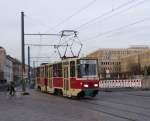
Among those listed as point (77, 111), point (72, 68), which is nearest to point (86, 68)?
point (72, 68)

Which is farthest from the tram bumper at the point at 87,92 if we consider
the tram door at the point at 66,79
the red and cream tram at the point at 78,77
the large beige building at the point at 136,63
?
the large beige building at the point at 136,63

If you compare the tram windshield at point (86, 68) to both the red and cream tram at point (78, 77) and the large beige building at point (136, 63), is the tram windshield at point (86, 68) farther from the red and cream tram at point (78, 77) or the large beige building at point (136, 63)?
the large beige building at point (136, 63)

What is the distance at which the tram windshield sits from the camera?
36.4 meters

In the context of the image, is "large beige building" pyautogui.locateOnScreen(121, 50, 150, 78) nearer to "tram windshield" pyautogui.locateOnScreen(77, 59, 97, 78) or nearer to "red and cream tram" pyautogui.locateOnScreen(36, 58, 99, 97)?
"red and cream tram" pyautogui.locateOnScreen(36, 58, 99, 97)

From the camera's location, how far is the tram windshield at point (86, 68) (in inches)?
1435

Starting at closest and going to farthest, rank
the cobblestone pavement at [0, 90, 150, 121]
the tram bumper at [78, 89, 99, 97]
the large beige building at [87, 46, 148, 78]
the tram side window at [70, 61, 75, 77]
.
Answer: the cobblestone pavement at [0, 90, 150, 121], the tram bumper at [78, 89, 99, 97], the tram side window at [70, 61, 75, 77], the large beige building at [87, 46, 148, 78]

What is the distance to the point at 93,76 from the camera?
1441 inches

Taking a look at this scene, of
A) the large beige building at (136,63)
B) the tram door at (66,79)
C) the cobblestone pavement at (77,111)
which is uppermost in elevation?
the large beige building at (136,63)

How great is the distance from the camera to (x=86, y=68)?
120ft

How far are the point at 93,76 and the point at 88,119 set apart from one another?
692 inches

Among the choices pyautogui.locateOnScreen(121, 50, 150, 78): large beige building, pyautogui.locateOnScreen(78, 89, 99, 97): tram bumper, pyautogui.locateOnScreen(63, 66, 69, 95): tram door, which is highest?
pyautogui.locateOnScreen(121, 50, 150, 78): large beige building

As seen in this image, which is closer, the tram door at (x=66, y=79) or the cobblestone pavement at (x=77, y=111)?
the cobblestone pavement at (x=77, y=111)

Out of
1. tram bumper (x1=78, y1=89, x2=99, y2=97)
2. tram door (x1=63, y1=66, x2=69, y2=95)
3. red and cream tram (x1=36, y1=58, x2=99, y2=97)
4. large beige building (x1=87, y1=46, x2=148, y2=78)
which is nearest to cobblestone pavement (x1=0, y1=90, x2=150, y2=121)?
red and cream tram (x1=36, y1=58, x2=99, y2=97)

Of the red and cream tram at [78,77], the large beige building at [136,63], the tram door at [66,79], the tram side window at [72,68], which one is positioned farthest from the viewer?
the large beige building at [136,63]
